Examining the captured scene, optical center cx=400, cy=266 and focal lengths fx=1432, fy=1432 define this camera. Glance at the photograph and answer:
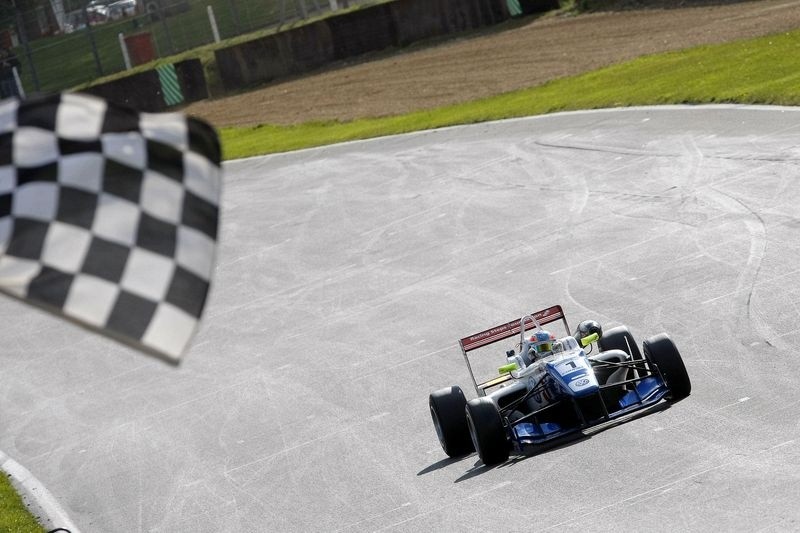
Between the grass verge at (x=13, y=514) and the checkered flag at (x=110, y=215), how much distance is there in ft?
24.4

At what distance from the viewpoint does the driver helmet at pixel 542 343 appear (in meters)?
10.7

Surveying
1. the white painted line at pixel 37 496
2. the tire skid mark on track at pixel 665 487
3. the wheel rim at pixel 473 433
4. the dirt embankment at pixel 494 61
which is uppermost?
the wheel rim at pixel 473 433

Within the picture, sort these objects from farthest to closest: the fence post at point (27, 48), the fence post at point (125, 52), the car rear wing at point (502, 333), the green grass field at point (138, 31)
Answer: the fence post at point (125, 52) → the green grass field at point (138, 31) → the fence post at point (27, 48) → the car rear wing at point (502, 333)

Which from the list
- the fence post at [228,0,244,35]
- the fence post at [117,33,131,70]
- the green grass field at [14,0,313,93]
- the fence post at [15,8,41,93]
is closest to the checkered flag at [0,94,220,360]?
the fence post at [15,8,41,93]

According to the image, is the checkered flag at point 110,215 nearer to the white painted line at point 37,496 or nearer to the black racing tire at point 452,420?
the black racing tire at point 452,420

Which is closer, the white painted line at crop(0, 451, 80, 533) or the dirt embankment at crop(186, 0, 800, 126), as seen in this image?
the white painted line at crop(0, 451, 80, 533)

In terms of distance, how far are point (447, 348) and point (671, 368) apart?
15.2 ft

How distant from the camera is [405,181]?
24297mm

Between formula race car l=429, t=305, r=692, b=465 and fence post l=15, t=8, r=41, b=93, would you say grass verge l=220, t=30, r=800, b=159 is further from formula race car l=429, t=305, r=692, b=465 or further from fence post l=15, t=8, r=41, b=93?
fence post l=15, t=8, r=41, b=93

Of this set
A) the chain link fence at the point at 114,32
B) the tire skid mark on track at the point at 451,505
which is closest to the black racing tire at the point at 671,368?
the tire skid mark on track at the point at 451,505

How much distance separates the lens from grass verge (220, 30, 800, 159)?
24078mm

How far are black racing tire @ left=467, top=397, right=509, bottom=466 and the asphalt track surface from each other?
0.79 feet

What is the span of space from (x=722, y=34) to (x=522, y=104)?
17.6 feet

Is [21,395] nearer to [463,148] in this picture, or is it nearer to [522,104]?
[463,148]
